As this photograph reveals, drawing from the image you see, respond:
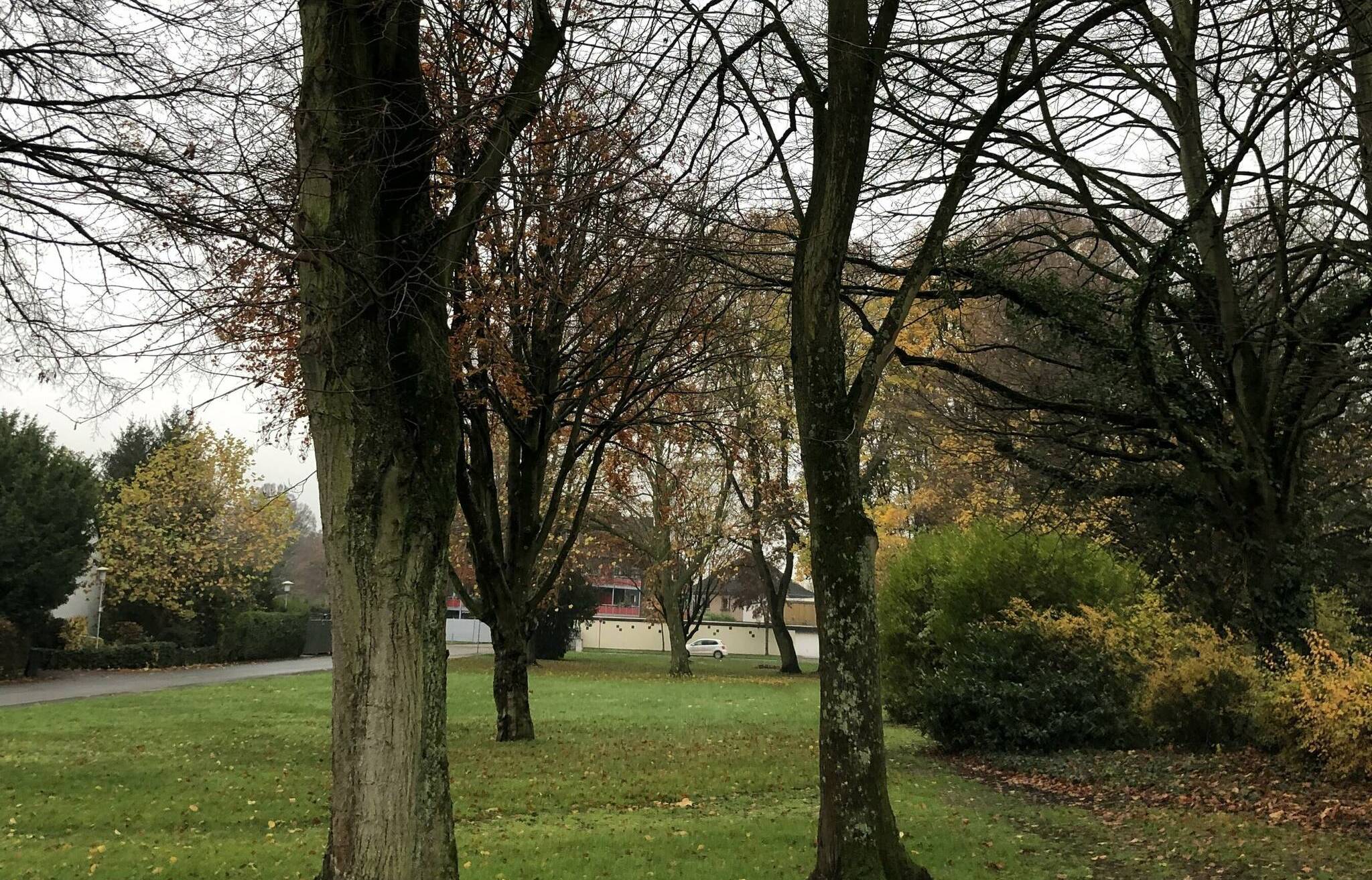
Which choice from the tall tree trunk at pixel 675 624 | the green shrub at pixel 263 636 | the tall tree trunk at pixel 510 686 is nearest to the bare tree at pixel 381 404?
the tall tree trunk at pixel 510 686

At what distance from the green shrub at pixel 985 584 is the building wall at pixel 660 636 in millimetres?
48010

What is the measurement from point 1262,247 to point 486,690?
2043cm

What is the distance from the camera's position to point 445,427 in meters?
5.59

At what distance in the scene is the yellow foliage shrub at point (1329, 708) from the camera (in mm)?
8625

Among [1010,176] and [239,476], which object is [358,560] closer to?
[1010,176]

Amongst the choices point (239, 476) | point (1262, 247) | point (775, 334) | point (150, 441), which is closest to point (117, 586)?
point (239, 476)

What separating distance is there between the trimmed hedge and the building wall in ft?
104

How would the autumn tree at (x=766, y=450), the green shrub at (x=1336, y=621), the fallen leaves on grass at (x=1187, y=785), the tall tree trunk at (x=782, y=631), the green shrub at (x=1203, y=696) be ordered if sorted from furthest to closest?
the tall tree trunk at (x=782, y=631) → the autumn tree at (x=766, y=450) → the green shrub at (x=1203, y=696) → the green shrub at (x=1336, y=621) → the fallen leaves on grass at (x=1187, y=785)

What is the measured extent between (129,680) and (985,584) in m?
24.4

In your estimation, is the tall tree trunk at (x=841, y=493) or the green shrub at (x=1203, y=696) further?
the green shrub at (x=1203, y=696)

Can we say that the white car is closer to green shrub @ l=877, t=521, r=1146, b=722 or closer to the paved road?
the paved road

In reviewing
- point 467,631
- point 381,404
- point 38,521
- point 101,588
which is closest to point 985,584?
point 381,404

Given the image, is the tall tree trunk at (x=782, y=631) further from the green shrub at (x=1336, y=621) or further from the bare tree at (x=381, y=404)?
the bare tree at (x=381, y=404)

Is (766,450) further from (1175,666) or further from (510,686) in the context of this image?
(1175,666)
